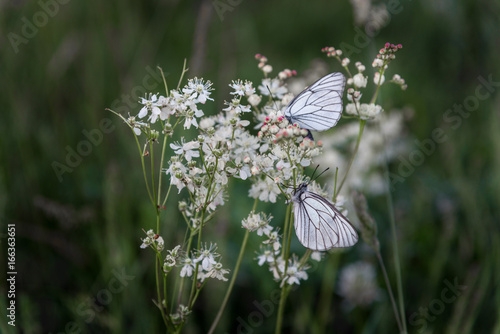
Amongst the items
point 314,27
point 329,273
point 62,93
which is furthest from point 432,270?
point 314,27

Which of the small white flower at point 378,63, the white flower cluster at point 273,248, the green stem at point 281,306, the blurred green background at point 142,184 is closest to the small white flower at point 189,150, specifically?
the white flower cluster at point 273,248

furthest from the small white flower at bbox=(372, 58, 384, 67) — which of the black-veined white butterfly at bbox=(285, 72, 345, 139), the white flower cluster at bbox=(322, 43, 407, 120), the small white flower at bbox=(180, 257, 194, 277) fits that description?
the small white flower at bbox=(180, 257, 194, 277)

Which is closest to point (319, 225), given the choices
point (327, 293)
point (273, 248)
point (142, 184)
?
point (273, 248)

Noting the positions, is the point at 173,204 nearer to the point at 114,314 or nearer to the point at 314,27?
the point at 114,314

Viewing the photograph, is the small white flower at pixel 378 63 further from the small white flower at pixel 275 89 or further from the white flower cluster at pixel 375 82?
the small white flower at pixel 275 89

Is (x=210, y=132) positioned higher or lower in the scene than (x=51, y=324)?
higher

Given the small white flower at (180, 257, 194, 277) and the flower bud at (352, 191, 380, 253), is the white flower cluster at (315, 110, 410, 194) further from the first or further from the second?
the small white flower at (180, 257, 194, 277)

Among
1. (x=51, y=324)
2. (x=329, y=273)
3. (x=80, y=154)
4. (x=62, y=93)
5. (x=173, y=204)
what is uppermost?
(x=62, y=93)
